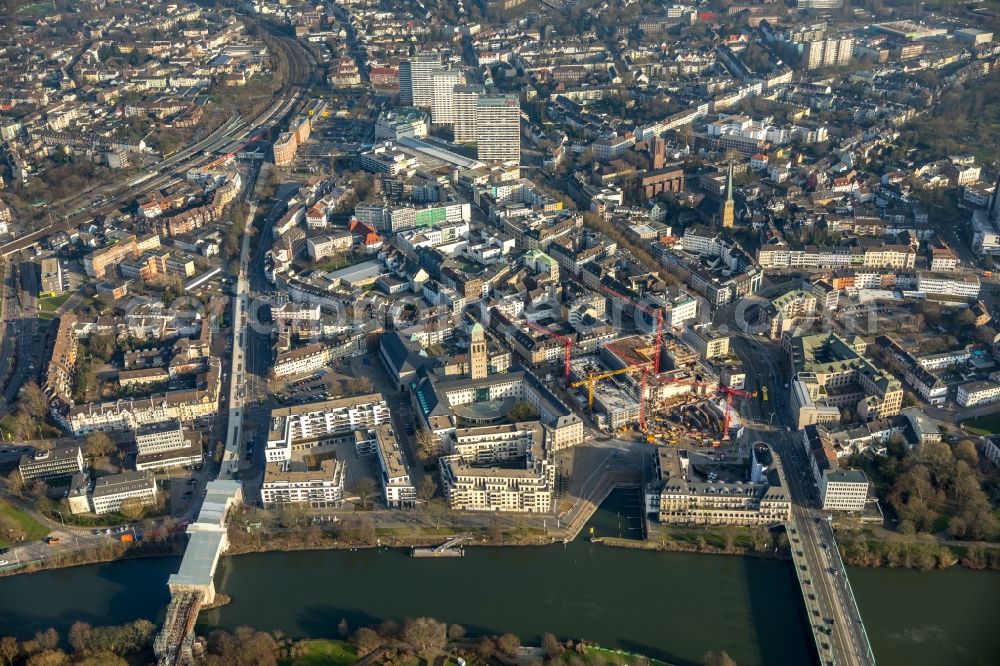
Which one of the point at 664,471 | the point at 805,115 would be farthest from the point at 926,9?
the point at 664,471

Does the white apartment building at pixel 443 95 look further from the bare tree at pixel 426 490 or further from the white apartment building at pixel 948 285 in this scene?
the bare tree at pixel 426 490

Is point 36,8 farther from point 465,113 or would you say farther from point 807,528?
point 807,528

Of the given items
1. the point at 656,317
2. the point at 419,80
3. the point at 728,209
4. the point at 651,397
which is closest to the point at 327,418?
the point at 651,397

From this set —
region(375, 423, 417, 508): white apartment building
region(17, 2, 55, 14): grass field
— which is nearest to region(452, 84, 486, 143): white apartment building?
region(375, 423, 417, 508): white apartment building

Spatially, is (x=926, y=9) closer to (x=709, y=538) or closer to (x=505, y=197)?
(x=505, y=197)

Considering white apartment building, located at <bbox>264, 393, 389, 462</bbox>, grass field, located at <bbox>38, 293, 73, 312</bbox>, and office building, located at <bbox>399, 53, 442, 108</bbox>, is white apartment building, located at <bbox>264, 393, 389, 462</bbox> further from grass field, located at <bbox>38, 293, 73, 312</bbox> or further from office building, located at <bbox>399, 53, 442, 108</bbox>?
office building, located at <bbox>399, 53, 442, 108</bbox>
